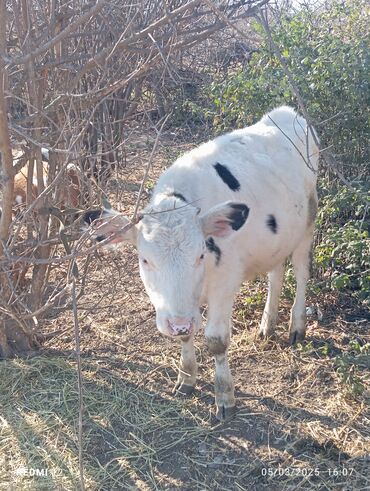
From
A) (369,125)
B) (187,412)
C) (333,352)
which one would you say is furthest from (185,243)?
(369,125)

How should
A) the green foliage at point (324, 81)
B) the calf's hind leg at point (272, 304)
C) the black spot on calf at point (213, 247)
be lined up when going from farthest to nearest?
1. the green foliage at point (324, 81)
2. the calf's hind leg at point (272, 304)
3. the black spot on calf at point (213, 247)

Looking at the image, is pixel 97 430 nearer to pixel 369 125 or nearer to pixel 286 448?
pixel 286 448

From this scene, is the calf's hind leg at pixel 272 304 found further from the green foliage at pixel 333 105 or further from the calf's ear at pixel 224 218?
the calf's ear at pixel 224 218

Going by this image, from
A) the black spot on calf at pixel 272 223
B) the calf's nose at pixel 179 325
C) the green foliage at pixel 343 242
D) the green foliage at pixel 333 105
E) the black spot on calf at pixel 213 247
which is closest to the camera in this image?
the calf's nose at pixel 179 325

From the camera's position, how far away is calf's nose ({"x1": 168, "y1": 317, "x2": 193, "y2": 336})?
3.28m

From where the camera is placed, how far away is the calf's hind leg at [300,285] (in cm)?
503

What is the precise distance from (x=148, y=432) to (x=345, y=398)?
1.40 meters

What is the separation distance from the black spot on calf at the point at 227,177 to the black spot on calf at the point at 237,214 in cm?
53

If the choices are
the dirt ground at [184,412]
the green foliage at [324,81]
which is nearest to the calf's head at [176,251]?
the dirt ground at [184,412]

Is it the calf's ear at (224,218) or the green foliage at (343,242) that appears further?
the green foliage at (343,242)

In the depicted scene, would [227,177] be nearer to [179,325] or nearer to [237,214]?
[237,214]

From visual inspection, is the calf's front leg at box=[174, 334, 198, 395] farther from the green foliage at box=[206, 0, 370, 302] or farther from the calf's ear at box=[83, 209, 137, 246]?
the green foliage at box=[206, 0, 370, 302]

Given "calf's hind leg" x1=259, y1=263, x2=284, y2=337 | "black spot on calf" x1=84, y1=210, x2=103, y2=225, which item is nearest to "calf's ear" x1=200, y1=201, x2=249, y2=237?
"black spot on calf" x1=84, y1=210, x2=103, y2=225

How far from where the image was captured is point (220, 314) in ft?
13.1
